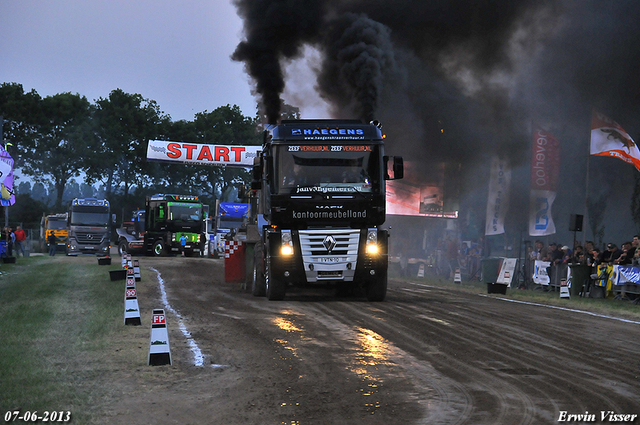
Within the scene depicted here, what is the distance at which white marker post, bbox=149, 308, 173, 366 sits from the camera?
8.30 metres

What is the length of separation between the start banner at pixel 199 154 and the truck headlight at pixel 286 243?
30.6 meters

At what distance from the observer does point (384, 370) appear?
8102 millimetres

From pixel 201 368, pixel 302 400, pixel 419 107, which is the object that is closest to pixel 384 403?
pixel 302 400

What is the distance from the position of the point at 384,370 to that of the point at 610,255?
562 inches

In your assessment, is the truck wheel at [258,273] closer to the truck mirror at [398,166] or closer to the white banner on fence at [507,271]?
the truck mirror at [398,166]

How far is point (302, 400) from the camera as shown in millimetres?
6664

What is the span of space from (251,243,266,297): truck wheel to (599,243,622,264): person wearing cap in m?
9.58

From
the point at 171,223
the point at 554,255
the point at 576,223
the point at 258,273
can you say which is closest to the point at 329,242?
the point at 258,273

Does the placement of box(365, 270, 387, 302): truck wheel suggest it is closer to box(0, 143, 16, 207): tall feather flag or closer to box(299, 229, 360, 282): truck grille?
box(299, 229, 360, 282): truck grille

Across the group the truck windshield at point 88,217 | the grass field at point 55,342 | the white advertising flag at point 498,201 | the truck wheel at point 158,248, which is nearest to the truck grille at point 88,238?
the truck windshield at point 88,217

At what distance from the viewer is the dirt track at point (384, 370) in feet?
20.6

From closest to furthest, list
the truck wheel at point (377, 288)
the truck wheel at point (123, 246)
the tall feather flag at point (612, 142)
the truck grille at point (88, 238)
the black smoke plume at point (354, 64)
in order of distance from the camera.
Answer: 1. the truck wheel at point (377, 288)
2. the tall feather flag at point (612, 142)
3. the black smoke plume at point (354, 64)
4. the truck grille at point (88, 238)
5. the truck wheel at point (123, 246)

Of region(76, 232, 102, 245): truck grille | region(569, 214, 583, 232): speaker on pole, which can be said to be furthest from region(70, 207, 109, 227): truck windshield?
region(569, 214, 583, 232): speaker on pole

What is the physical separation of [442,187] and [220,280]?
22.4 meters
